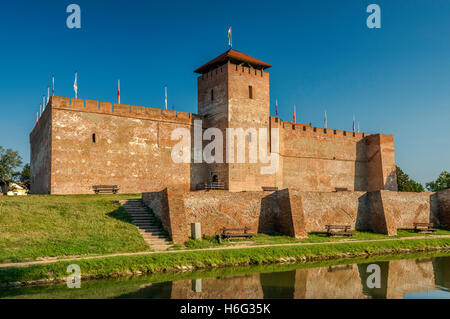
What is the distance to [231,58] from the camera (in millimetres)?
24406

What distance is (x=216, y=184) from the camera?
23938mm

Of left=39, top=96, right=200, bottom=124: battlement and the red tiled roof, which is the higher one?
the red tiled roof

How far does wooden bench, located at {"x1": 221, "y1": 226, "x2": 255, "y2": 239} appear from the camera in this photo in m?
16.5

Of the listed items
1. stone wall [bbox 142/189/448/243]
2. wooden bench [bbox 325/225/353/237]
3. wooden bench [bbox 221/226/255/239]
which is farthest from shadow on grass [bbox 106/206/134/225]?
wooden bench [bbox 325/225/353/237]

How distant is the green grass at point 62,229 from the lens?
12695 mm

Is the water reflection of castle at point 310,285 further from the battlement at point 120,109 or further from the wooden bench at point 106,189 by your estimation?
the battlement at point 120,109

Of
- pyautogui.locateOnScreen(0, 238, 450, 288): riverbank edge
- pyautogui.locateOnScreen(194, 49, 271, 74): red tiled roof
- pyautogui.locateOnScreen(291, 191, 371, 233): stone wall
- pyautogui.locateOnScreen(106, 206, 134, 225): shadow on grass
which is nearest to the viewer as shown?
pyautogui.locateOnScreen(0, 238, 450, 288): riverbank edge

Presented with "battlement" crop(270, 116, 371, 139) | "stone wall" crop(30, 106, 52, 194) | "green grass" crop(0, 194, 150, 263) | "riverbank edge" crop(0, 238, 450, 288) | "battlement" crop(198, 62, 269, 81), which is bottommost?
"riverbank edge" crop(0, 238, 450, 288)

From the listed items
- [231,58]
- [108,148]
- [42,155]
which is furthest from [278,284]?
[42,155]

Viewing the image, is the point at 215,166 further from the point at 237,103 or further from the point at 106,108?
the point at 106,108

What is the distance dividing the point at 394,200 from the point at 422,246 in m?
4.35

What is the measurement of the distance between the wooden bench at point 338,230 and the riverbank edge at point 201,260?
177 centimetres

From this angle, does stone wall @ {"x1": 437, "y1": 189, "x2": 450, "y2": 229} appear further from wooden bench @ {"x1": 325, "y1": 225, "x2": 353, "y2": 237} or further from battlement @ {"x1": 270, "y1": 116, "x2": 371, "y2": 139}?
battlement @ {"x1": 270, "y1": 116, "x2": 371, "y2": 139}
